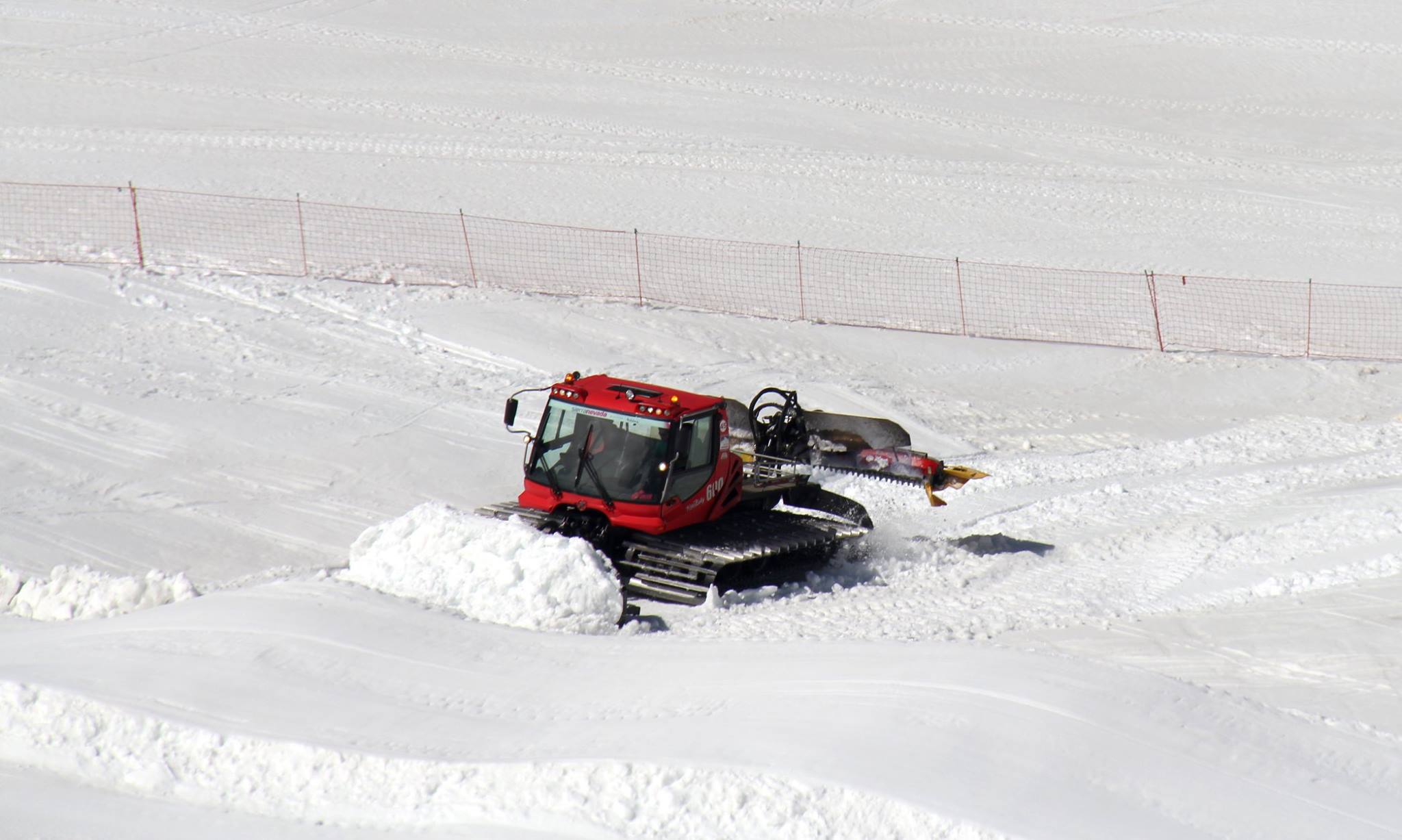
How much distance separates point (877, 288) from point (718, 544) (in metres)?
9.92

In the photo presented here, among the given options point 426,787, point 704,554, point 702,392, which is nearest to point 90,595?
point 426,787

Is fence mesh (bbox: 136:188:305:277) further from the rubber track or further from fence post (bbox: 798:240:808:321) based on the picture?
the rubber track

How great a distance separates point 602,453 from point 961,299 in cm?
1001

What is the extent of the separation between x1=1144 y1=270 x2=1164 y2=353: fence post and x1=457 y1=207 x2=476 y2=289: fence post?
29.0 ft

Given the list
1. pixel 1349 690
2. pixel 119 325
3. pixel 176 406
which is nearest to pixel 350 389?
pixel 176 406

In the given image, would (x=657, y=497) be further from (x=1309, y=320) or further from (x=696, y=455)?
(x=1309, y=320)

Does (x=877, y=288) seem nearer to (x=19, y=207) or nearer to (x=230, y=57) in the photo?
(x=19, y=207)

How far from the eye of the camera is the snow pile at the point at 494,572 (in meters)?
9.48

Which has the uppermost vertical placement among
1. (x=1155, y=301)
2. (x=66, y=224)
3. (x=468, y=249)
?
(x=66, y=224)

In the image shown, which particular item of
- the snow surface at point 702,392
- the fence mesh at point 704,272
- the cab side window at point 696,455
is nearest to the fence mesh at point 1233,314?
the fence mesh at point 704,272

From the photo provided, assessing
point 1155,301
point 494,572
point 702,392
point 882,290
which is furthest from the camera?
point 882,290

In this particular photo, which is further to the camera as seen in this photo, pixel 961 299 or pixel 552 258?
pixel 552 258

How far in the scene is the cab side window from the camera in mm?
10766

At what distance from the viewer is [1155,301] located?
1978cm
